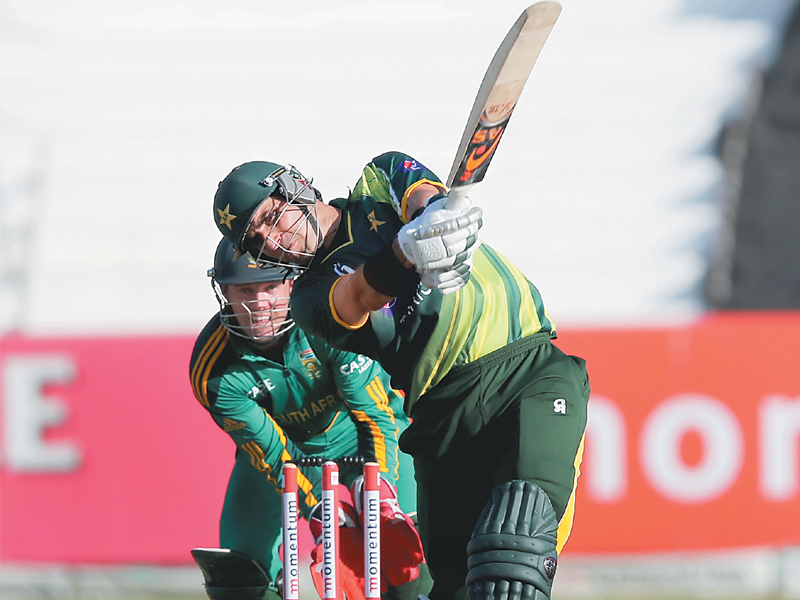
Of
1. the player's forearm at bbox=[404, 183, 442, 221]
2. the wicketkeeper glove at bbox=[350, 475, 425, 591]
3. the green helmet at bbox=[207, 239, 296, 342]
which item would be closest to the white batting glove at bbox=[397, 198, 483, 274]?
the player's forearm at bbox=[404, 183, 442, 221]

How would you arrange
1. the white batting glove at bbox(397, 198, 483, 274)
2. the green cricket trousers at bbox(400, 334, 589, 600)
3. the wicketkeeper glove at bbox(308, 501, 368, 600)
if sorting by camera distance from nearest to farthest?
the white batting glove at bbox(397, 198, 483, 274), the green cricket trousers at bbox(400, 334, 589, 600), the wicketkeeper glove at bbox(308, 501, 368, 600)

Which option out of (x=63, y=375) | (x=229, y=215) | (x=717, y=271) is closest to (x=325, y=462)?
(x=229, y=215)

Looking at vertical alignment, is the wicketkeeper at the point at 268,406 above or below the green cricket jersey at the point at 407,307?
below

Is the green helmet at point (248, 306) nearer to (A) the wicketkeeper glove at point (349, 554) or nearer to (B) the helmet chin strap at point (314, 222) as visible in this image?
(A) the wicketkeeper glove at point (349, 554)

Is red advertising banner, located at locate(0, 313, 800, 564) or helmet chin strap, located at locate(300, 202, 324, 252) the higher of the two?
helmet chin strap, located at locate(300, 202, 324, 252)

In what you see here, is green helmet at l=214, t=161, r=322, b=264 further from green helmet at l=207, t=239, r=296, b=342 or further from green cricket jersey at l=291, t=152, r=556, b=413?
green helmet at l=207, t=239, r=296, b=342

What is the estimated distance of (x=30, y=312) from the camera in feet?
27.1

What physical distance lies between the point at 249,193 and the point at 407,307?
499 mm

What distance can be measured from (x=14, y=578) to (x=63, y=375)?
1.04 meters

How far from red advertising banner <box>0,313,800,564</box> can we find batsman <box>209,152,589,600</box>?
2.75m

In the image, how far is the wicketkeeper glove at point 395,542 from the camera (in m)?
3.71

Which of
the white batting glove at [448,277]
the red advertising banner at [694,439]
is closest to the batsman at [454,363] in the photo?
the white batting glove at [448,277]

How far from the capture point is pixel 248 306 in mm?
4066

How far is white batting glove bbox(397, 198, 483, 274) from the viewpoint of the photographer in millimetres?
2564
